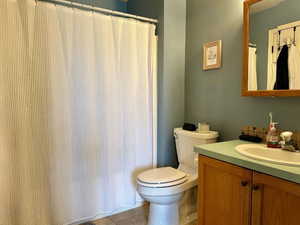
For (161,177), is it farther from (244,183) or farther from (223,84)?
(223,84)

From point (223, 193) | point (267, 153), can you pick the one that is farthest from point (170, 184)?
point (267, 153)

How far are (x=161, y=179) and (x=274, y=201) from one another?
32.4 inches

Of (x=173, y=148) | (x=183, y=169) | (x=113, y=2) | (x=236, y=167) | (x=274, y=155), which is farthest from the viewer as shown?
(x=113, y=2)

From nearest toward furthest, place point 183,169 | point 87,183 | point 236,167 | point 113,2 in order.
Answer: point 236,167
point 87,183
point 183,169
point 113,2

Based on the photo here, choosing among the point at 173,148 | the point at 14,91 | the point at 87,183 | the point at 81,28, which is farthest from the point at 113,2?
the point at 87,183

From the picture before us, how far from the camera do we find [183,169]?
6.82ft

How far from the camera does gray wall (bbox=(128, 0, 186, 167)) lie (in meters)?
2.18

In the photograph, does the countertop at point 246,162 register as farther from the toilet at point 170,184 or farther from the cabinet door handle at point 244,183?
the toilet at point 170,184

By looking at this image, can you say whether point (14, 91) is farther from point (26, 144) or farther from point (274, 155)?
point (274, 155)

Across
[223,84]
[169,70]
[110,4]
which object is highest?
[110,4]

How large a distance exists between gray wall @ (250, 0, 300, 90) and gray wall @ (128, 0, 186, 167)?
0.81 meters

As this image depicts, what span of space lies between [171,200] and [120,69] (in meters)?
1.24

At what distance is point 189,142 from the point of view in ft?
6.53

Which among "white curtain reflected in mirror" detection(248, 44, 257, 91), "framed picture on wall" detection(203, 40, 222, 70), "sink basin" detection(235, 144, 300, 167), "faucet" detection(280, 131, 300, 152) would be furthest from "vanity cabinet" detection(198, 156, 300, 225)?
"framed picture on wall" detection(203, 40, 222, 70)
